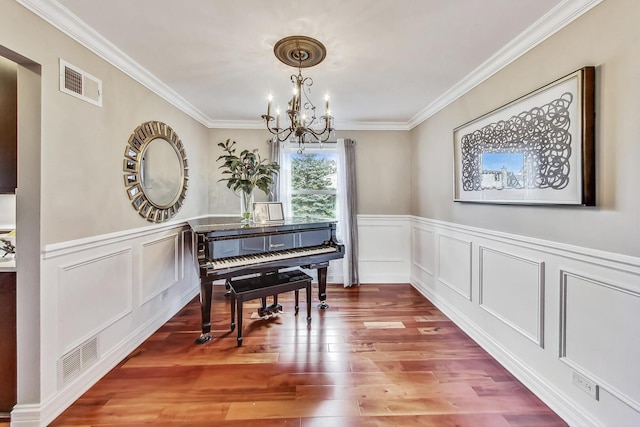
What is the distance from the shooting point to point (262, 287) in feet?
8.46

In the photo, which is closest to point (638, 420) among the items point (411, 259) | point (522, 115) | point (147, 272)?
point (522, 115)

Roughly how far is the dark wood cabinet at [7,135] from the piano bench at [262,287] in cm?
164

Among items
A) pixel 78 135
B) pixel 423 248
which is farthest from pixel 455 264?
pixel 78 135

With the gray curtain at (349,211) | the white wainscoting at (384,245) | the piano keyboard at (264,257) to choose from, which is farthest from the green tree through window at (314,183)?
the piano keyboard at (264,257)

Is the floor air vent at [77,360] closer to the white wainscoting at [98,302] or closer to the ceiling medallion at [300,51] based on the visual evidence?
the white wainscoting at [98,302]

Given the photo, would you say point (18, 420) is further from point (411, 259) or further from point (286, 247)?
point (411, 259)

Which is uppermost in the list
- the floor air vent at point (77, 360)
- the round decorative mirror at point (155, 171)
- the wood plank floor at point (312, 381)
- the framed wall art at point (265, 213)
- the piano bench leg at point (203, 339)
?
the round decorative mirror at point (155, 171)

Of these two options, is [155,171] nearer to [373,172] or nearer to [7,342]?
[7,342]

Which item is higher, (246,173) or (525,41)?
(525,41)

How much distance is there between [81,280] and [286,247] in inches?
64.5

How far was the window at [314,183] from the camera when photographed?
413 cm

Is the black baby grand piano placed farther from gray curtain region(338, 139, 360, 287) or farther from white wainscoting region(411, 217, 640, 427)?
white wainscoting region(411, 217, 640, 427)

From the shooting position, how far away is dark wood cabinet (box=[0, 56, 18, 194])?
5.35 feet

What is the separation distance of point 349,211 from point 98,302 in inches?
114
